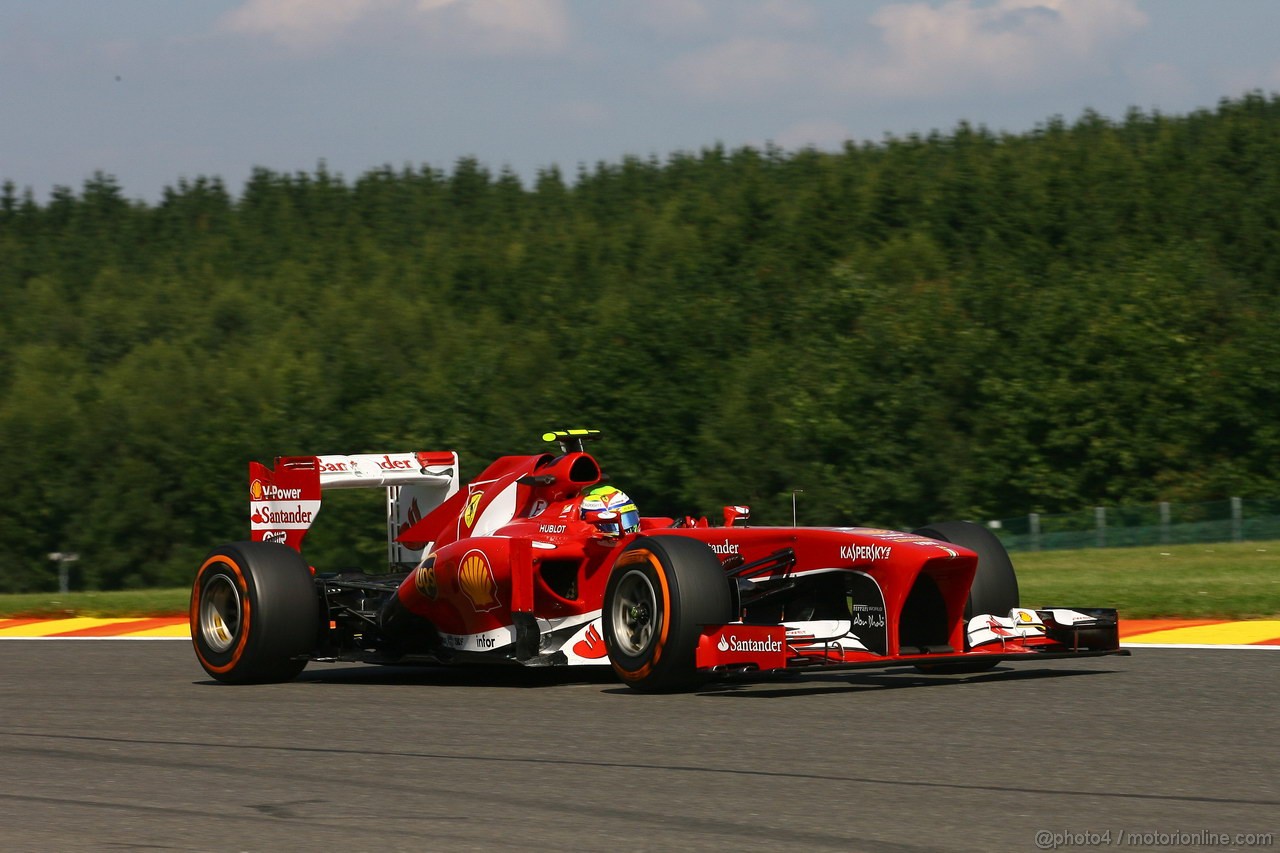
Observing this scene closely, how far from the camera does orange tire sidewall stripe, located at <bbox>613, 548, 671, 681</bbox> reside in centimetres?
1007

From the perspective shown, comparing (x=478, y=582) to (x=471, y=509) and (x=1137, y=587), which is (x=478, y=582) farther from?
(x=1137, y=587)

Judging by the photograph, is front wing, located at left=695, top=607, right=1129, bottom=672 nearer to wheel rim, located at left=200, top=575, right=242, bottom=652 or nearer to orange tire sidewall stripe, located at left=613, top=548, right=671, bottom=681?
orange tire sidewall stripe, located at left=613, top=548, right=671, bottom=681

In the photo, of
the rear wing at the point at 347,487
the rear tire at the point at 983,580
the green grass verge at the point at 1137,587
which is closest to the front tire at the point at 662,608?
the rear tire at the point at 983,580

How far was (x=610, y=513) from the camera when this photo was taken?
11477mm

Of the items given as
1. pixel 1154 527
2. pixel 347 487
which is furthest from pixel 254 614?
pixel 1154 527

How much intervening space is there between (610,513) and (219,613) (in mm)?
3056

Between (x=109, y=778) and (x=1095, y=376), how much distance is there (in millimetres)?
48727

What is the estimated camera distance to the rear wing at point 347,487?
1329cm


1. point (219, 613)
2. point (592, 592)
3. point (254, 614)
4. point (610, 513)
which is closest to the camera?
point (592, 592)

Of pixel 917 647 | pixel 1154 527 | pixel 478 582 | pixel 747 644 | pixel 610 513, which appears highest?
pixel 610 513

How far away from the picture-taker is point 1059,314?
181ft

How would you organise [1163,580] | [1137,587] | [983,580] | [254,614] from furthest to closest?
[1163,580] < [1137,587] < [254,614] < [983,580]

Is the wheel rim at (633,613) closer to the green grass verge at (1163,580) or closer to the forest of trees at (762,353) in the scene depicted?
the green grass verge at (1163,580)

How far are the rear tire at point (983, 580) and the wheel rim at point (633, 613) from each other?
1853 mm
